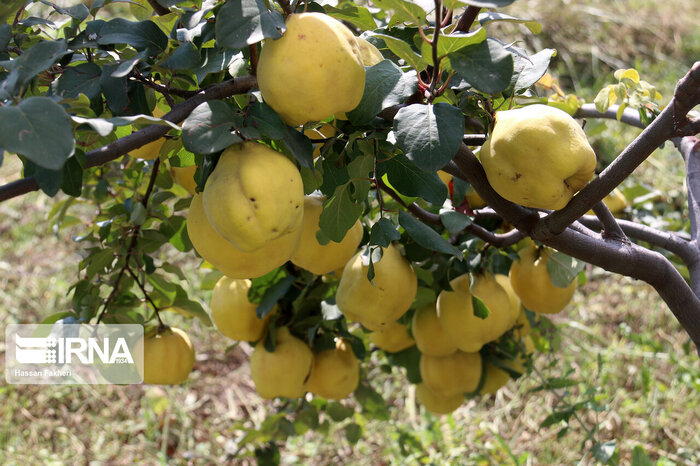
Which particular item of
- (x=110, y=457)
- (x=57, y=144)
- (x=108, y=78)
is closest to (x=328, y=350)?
(x=108, y=78)

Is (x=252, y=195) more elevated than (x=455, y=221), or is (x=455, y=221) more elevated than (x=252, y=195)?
(x=252, y=195)

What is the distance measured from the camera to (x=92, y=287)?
122 centimetres

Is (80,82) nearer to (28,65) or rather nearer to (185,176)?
(28,65)

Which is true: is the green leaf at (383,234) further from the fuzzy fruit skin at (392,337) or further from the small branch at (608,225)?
the fuzzy fruit skin at (392,337)

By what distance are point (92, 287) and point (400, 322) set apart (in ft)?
1.90

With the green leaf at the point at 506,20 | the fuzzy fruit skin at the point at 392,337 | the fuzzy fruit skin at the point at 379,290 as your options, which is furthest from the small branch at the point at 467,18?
the fuzzy fruit skin at the point at 392,337

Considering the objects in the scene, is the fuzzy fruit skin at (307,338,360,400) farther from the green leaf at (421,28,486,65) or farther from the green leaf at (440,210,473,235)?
the green leaf at (421,28,486,65)

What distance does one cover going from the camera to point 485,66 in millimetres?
682

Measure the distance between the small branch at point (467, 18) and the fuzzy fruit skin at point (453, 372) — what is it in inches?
30.2

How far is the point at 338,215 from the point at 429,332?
0.48 m

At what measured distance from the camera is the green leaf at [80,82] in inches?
29.9

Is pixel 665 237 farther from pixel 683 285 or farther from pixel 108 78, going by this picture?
pixel 108 78

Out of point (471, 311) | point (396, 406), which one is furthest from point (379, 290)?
point (396, 406)

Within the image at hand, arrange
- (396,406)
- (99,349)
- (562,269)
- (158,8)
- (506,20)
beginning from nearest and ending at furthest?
(506,20) < (158,8) < (562,269) < (99,349) < (396,406)
